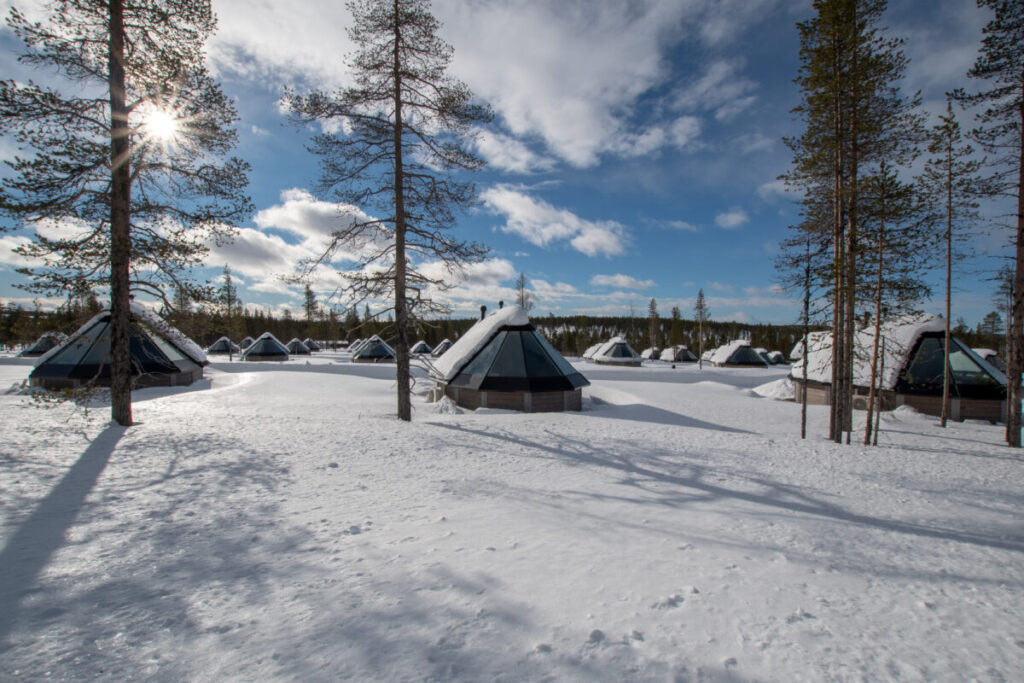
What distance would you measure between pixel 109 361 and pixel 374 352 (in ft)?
91.9

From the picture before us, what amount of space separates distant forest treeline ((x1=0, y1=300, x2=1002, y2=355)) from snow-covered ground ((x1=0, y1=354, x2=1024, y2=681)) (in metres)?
2.65

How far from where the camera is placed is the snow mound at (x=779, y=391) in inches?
859

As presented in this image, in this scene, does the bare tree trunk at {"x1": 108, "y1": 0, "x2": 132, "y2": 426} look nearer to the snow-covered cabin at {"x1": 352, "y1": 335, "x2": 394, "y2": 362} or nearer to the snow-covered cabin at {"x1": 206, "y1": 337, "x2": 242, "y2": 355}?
the snow-covered cabin at {"x1": 352, "y1": 335, "x2": 394, "y2": 362}

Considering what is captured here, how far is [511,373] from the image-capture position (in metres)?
15.4

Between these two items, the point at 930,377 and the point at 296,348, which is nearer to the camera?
the point at 930,377

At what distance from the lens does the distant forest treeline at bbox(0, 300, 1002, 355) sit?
31.0 ft

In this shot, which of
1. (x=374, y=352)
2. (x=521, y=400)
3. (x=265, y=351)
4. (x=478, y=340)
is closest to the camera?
(x=521, y=400)

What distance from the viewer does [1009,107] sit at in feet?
35.7

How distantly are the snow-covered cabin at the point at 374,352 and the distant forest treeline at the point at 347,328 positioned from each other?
1964mm

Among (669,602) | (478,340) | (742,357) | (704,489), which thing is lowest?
(704,489)

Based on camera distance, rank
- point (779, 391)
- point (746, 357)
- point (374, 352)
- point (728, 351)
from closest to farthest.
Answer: point (779, 391) → point (374, 352) → point (746, 357) → point (728, 351)

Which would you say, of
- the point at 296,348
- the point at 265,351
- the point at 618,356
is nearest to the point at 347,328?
the point at 296,348

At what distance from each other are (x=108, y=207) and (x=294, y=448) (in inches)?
262

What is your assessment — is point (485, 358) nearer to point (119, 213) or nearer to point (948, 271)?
point (119, 213)
